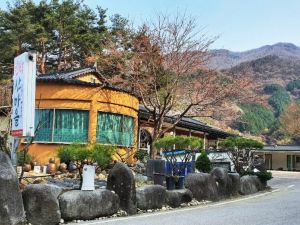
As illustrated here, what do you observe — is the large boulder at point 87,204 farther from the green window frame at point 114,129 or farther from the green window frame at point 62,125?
the green window frame at point 114,129

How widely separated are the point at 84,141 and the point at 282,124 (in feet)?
189

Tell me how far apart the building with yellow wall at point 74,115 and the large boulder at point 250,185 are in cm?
636

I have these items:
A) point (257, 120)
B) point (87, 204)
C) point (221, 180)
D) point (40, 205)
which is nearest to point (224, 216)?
point (87, 204)

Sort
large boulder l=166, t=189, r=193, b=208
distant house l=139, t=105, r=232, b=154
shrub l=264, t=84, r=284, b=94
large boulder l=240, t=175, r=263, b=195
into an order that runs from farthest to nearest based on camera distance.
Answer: shrub l=264, t=84, r=284, b=94
distant house l=139, t=105, r=232, b=154
large boulder l=240, t=175, r=263, b=195
large boulder l=166, t=189, r=193, b=208

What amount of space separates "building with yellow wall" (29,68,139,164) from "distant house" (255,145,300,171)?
3372 cm

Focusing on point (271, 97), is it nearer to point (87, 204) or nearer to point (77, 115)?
point (77, 115)

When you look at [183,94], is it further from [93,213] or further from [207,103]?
[93,213]

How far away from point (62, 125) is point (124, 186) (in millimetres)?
9652

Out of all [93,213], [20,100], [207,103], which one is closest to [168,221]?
[93,213]

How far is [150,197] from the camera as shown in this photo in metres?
10.7

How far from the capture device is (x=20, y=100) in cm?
837

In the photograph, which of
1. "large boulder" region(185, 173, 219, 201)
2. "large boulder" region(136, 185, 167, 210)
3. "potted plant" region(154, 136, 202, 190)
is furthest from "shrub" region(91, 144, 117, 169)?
"potted plant" region(154, 136, 202, 190)

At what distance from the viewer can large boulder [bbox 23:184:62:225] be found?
8.07 metres

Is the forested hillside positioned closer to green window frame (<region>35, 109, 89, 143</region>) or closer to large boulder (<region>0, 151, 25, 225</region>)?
green window frame (<region>35, 109, 89, 143</region>)
